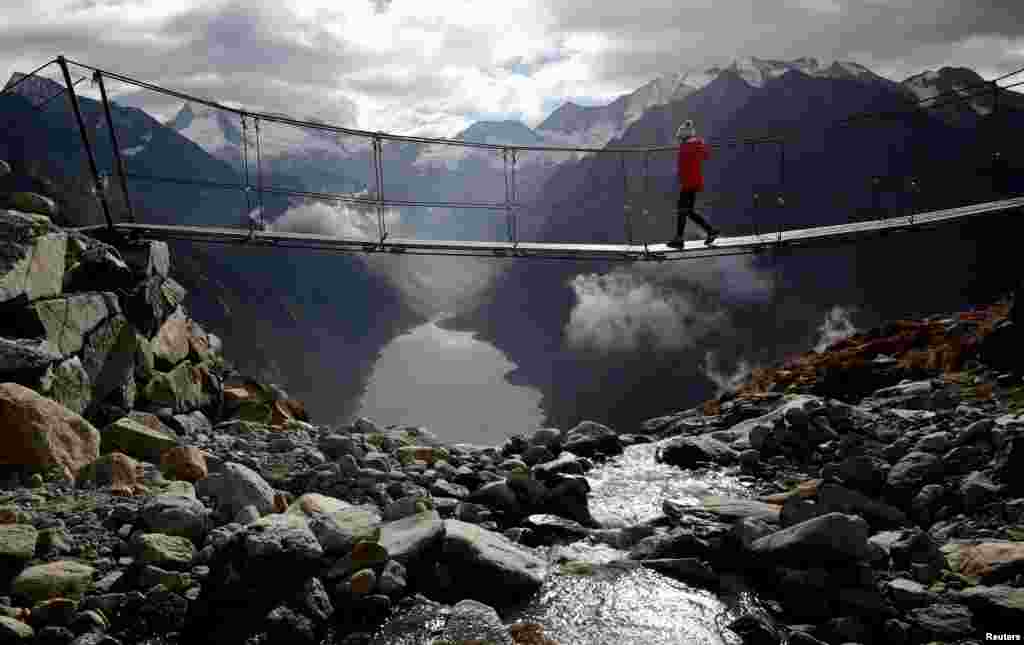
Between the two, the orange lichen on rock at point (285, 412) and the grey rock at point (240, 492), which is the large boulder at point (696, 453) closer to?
the orange lichen on rock at point (285, 412)

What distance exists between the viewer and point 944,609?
6.25 m

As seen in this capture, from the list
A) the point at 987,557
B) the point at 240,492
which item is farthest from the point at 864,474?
the point at 240,492

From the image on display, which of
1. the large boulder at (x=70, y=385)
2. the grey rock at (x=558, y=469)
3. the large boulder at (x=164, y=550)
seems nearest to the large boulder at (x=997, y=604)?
the grey rock at (x=558, y=469)

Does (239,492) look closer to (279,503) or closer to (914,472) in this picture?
(279,503)

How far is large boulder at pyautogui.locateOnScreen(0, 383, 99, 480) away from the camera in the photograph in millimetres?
7648

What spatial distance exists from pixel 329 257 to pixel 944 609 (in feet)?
597

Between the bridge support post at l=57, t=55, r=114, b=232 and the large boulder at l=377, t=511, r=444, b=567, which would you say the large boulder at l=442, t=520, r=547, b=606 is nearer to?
the large boulder at l=377, t=511, r=444, b=567

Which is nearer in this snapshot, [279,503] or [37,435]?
[37,435]

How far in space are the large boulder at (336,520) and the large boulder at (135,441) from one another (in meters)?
2.27

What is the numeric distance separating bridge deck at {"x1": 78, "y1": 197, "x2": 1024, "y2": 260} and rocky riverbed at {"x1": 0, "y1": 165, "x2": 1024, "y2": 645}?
2.42 ft

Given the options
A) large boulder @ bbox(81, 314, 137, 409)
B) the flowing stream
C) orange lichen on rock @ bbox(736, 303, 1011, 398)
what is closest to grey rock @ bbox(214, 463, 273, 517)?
the flowing stream

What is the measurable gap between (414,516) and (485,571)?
1123 mm

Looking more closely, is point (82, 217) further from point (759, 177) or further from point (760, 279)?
point (759, 177)

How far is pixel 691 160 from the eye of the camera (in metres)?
→ 12.1
